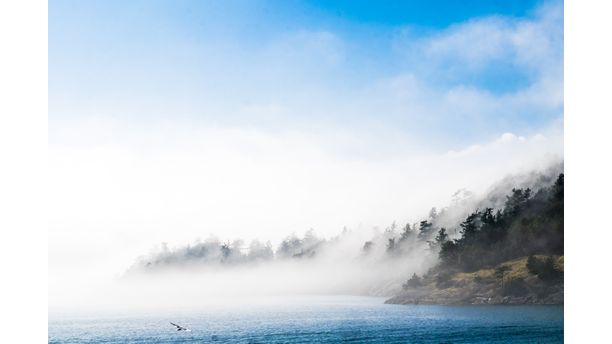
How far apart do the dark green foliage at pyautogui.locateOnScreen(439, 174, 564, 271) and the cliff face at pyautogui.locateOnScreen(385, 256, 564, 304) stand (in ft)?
0.71

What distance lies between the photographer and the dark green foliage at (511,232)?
13.9m

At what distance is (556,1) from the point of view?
1330 centimetres

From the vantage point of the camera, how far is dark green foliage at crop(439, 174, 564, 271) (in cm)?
1387

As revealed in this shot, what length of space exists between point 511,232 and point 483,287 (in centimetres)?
149

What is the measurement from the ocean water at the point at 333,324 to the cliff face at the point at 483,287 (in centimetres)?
20

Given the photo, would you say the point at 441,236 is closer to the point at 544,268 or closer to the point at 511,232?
the point at 511,232

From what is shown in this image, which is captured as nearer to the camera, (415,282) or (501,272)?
(415,282)

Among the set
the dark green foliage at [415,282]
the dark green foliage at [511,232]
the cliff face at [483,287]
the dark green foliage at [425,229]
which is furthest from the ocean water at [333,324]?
the dark green foliage at [425,229]

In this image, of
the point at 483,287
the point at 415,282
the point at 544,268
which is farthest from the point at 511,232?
the point at 415,282

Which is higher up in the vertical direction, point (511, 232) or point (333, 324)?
point (511, 232)

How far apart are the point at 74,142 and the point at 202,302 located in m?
4.61

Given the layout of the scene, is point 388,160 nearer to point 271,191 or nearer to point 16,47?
point 271,191

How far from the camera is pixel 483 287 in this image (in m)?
14.4

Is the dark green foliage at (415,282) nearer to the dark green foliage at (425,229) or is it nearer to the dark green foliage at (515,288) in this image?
the dark green foliage at (425,229)
